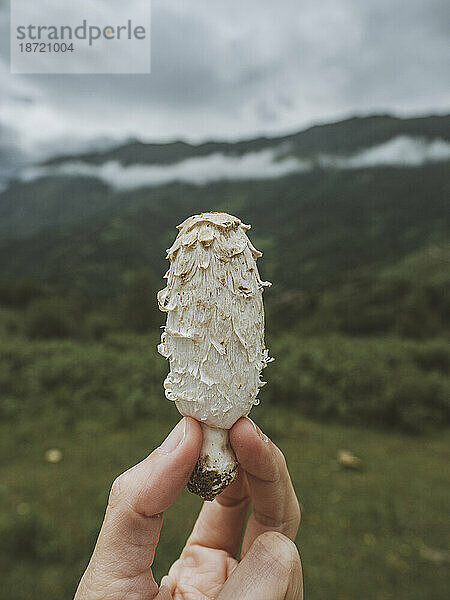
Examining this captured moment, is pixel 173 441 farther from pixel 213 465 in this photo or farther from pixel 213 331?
pixel 213 331

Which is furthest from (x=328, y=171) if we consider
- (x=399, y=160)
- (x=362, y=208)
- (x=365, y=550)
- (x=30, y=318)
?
(x=365, y=550)

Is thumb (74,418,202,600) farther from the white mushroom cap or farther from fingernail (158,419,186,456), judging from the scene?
the white mushroom cap

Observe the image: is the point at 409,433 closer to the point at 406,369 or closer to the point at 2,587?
the point at 406,369

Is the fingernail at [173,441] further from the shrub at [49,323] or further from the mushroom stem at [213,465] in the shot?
the shrub at [49,323]

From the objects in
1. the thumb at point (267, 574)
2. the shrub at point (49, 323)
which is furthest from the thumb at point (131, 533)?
the shrub at point (49, 323)

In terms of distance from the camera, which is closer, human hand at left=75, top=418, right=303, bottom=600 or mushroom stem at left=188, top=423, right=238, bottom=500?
human hand at left=75, top=418, right=303, bottom=600

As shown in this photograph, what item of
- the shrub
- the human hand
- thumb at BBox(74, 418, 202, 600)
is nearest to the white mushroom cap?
the human hand

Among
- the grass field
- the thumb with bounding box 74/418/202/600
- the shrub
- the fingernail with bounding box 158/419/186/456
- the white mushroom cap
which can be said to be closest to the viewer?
the thumb with bounding box 74/418/202/600
